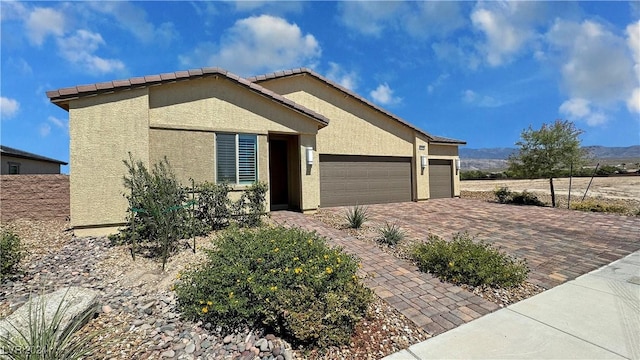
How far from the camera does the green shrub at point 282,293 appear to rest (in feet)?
10.4

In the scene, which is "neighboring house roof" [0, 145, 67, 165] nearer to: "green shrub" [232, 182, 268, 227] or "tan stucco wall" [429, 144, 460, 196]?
"green shrub" [232, 182, 268, 227]

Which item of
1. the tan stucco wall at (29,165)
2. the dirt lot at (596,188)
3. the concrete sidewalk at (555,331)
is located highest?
the tan stucco wall at (29,165)

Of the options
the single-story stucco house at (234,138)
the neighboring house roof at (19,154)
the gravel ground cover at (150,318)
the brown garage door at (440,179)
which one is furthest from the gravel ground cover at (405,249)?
the neighboring house roof at (19,154)

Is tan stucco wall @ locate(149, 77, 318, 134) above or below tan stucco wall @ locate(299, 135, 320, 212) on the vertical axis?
above

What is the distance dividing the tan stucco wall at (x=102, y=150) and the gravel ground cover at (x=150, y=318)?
134 centimetres

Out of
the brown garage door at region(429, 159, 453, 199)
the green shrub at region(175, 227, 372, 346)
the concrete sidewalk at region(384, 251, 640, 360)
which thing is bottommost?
the concrete sidewalk at region(384, 251, 640, 360)


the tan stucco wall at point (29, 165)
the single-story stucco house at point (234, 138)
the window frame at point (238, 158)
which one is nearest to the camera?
the single-story stucco house at point (234, 138)

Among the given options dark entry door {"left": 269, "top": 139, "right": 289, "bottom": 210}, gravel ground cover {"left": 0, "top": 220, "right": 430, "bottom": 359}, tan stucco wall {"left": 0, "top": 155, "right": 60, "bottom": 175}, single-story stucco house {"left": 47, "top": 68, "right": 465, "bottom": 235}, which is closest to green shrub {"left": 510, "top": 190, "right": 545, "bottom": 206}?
single-story stucco house {"left": 47, "top": 68, "right": 465, "bottom": 235}

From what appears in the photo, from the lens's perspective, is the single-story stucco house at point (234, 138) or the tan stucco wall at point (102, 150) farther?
the single-story stucco house at point (234, 138)

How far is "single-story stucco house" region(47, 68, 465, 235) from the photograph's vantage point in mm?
7160

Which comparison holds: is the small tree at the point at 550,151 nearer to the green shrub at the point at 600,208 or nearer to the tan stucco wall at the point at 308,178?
the green shrub at the point at 600,208

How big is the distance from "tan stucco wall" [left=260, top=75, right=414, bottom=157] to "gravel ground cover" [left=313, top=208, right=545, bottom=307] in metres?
3.78

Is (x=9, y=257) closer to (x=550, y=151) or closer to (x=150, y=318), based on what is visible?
(x=150, y=318)

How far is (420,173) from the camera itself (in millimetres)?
15484
